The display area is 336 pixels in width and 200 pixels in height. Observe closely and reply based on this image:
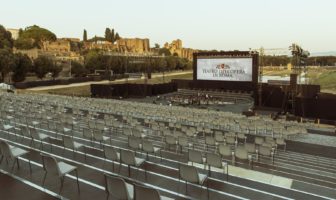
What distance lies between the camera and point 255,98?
36469 millimetres

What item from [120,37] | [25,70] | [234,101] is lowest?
[234,101]

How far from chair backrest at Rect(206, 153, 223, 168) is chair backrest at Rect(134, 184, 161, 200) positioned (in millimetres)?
3093

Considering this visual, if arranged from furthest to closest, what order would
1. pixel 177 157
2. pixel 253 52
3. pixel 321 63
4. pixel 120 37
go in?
pixel 120 37 < pixel 321 63 < pixel 253 52 < pixel 177 157

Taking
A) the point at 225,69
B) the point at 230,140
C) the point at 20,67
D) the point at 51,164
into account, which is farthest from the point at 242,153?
the point at 20,67

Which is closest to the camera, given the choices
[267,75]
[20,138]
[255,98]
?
[20,138]

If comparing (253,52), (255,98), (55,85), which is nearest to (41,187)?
(255,98)

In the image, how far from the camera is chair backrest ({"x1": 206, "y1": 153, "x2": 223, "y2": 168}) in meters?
6.90

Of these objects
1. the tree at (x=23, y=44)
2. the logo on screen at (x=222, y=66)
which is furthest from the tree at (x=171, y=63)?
the logo on screen at (x=222, y=66)

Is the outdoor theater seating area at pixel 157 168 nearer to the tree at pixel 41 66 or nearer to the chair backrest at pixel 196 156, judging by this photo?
the chair backrest at pixel 196 156

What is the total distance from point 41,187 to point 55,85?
44725mm

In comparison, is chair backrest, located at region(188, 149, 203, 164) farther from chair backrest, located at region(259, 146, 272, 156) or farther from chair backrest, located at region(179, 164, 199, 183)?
chair backrest, located at region(259, 146, 272, 156)

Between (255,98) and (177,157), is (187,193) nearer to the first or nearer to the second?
(177,157)

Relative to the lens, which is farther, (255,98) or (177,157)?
(255,98)

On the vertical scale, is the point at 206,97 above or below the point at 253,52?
below
